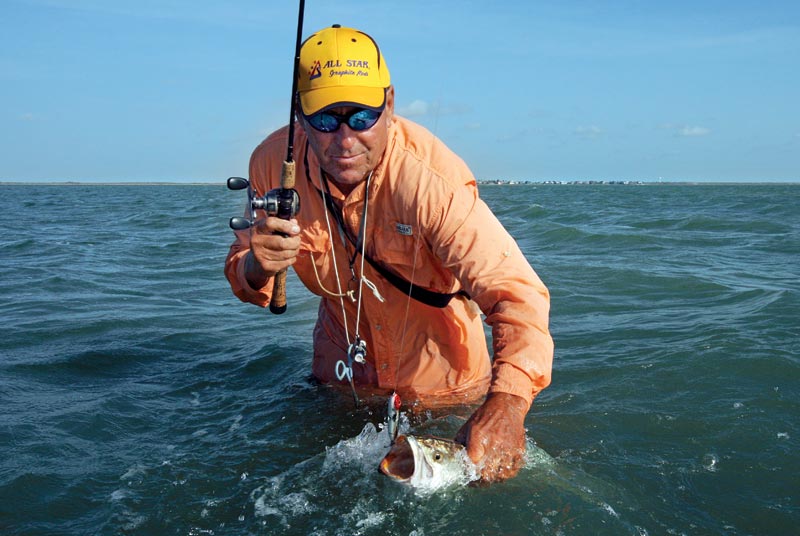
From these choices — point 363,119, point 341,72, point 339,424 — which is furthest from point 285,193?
point 339,424

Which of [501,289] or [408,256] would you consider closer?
[501,289]

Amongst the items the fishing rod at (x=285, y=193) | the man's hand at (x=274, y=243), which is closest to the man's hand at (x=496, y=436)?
the man's hand at (x=274, y=243)

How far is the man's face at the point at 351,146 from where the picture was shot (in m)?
3.55

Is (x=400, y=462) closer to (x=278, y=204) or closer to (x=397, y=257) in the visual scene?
(x=397, y=257)

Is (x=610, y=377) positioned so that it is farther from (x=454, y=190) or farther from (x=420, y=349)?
(x=454, y=190)

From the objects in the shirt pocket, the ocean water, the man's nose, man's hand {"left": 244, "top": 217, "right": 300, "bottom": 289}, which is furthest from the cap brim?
the ocean water

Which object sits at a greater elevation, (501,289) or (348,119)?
(348,119)

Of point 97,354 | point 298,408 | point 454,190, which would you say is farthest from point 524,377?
point 97,354

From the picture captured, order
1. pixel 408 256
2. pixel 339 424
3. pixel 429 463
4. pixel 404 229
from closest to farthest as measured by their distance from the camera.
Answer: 1. pixel 429 463
2. pixel 404 229
3. pixel 408 256
4. pixel 339 424

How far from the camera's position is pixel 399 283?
410cm

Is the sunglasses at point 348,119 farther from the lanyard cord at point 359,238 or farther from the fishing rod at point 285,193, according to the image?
the lanyard cord at point 359,238

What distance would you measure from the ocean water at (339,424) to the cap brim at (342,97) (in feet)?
5.75

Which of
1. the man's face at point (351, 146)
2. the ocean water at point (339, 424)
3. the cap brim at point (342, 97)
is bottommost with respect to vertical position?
the ocean water at point (339, 424)

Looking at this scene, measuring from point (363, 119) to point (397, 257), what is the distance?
78 cm
